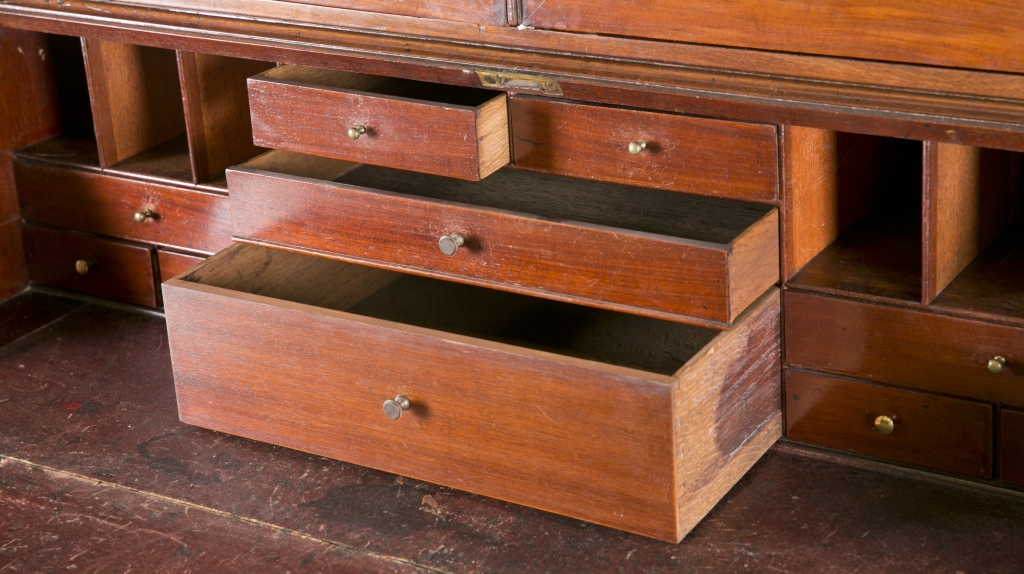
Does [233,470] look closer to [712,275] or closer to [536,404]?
[536,404]

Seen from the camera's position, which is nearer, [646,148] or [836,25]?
[836,25]

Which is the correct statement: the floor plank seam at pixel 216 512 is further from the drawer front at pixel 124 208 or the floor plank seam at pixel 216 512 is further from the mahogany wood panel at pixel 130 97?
the mahogany wood panel at pixel 130 97

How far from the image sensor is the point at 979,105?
1731 mm

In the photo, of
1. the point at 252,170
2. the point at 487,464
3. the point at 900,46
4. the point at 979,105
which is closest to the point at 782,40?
the point at 900,46

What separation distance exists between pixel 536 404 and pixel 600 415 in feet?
0.35

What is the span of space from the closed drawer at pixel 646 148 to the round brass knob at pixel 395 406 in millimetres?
420

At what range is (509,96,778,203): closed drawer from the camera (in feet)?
6.33

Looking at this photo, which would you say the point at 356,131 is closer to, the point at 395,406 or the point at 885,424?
the point at 395,406

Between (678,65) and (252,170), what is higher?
(678,65)

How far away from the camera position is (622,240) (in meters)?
1.95

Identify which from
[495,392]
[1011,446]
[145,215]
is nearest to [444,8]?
[495,392]

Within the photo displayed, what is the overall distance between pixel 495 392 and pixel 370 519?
29cm

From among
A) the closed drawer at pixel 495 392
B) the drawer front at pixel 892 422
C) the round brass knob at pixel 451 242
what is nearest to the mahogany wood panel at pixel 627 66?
the round brass knob at pixel 451 242

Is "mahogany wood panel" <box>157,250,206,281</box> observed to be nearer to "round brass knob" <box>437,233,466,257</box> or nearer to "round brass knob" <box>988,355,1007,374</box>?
"round brass knob" <box>437,233,466,257</box>
